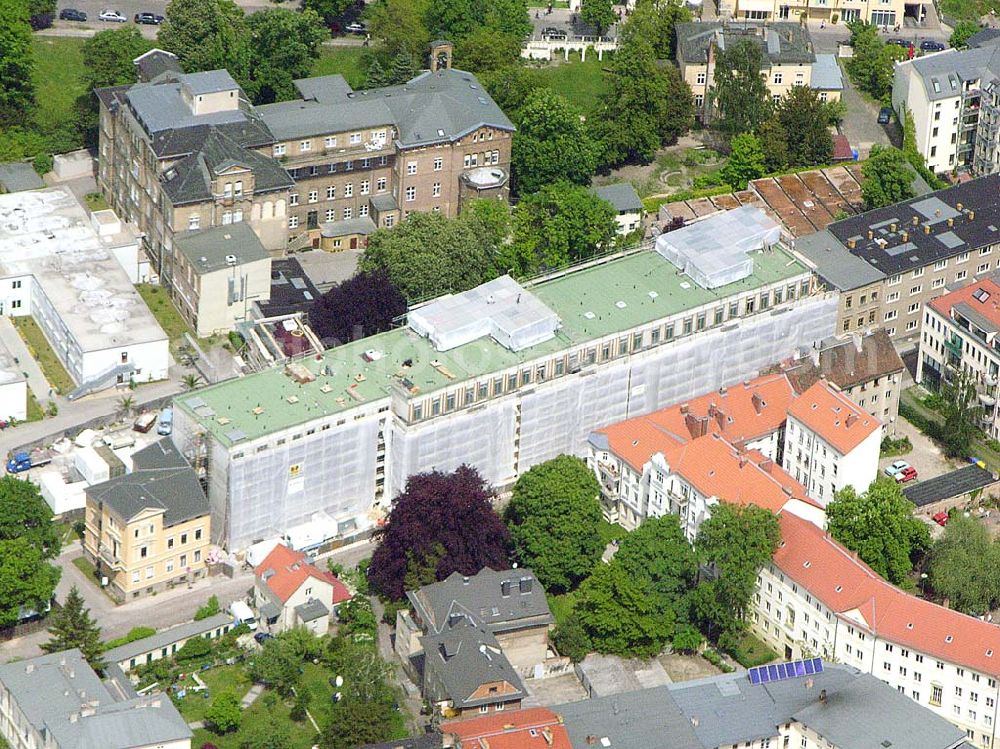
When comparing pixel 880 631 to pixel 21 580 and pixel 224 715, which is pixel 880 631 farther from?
pixel 21 580

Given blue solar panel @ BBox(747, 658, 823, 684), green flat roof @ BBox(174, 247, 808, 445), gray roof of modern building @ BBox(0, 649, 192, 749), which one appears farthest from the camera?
green flat roof @ BBox(174, 247, 808, 445)

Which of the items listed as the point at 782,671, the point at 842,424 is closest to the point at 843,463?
the point at 842,424

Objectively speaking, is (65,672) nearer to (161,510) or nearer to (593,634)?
(161,510)

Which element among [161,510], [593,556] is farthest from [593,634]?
[161,510]

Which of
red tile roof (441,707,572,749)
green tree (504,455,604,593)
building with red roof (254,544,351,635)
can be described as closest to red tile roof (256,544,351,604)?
building with red roof (254,544,351,635)

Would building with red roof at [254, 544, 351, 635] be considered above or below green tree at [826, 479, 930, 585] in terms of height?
below

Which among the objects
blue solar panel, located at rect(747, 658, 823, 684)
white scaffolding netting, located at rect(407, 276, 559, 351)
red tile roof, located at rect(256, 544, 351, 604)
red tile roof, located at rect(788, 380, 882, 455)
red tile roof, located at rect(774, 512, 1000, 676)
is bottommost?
blue solar panel, located at rect(747, 658, 823, 684)

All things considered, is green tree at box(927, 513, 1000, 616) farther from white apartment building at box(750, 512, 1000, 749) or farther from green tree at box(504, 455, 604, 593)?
green tree at box(504, 455, 604, 593)
